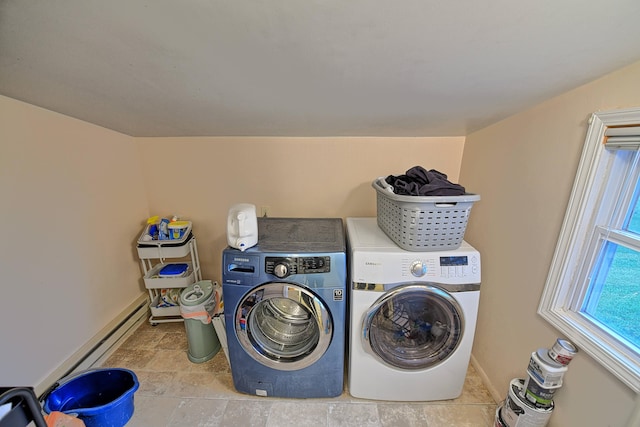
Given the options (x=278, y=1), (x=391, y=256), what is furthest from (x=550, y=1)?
(x=391, y=256)

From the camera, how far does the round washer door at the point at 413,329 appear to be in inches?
48.8

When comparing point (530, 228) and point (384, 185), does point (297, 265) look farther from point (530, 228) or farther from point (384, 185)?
point (530, 228)

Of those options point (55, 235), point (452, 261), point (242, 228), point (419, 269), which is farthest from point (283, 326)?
point (55, 235)

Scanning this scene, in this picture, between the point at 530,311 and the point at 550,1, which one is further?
the point at 530,311

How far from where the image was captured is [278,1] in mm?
600

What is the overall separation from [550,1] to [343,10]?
500mm

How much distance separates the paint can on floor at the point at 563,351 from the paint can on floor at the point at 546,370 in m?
0.02

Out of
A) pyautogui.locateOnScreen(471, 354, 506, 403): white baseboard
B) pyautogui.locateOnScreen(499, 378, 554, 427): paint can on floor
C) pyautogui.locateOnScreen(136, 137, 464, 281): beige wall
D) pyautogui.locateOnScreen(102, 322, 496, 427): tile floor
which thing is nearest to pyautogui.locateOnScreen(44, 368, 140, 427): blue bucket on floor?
pyautogui.locateOnScreen(102, 322, 496, 427): tile floor

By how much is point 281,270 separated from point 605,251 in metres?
1.36

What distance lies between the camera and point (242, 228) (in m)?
1.23

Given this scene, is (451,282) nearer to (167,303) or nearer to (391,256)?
(391,256)

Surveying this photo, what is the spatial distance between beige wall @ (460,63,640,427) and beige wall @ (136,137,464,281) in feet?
1.70

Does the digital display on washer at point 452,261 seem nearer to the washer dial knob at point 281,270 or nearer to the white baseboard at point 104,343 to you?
the washer dial knob at point 281,270

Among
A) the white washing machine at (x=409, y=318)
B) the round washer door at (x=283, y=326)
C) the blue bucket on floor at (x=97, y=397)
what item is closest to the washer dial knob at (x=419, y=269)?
the white washing machine at (x=409, y=318)
